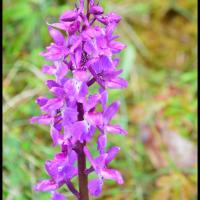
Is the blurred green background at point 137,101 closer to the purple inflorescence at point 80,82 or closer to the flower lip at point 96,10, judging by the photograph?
the purple inflorescence at point 80,82

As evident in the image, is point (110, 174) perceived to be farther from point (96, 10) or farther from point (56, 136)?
point (96, 10)

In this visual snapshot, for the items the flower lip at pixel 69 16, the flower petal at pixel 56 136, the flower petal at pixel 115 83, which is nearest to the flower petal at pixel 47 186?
the flower petal at pixel 56 136

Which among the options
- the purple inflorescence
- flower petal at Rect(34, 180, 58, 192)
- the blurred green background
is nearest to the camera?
the purple inflorescence

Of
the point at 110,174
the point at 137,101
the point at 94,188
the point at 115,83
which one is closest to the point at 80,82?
the point at 115,83

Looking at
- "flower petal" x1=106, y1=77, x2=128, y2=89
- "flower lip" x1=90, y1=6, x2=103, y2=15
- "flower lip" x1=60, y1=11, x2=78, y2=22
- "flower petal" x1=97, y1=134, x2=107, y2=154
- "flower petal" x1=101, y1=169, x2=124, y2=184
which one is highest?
"flower lip" x1=90, y1=6, x2=103, y2=15

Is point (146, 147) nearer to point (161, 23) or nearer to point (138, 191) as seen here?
point (138, 191)

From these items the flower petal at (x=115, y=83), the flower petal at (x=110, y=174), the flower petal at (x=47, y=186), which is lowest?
the flower petal at (x=47, y=186)

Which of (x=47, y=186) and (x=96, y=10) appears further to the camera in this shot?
(x=47, y=186)

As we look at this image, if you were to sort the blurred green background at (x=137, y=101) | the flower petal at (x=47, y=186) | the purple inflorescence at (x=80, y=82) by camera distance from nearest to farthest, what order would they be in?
1. the purple inflorescence at (x=80, y=82)
2. the flower petal at (x=47, y=186)
3. the blurred green background at (x=137, y=101)

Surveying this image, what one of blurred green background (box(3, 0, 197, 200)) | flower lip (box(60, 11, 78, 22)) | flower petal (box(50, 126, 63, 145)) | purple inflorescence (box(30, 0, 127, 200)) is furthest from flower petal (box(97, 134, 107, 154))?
blurred green background (box(3, 0, 197, 200))

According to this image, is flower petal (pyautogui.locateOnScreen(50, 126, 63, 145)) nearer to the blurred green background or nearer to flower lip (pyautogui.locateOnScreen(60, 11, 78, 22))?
flower lip (pyautogui.locateOnScreen(60, 11, 78, 22))
